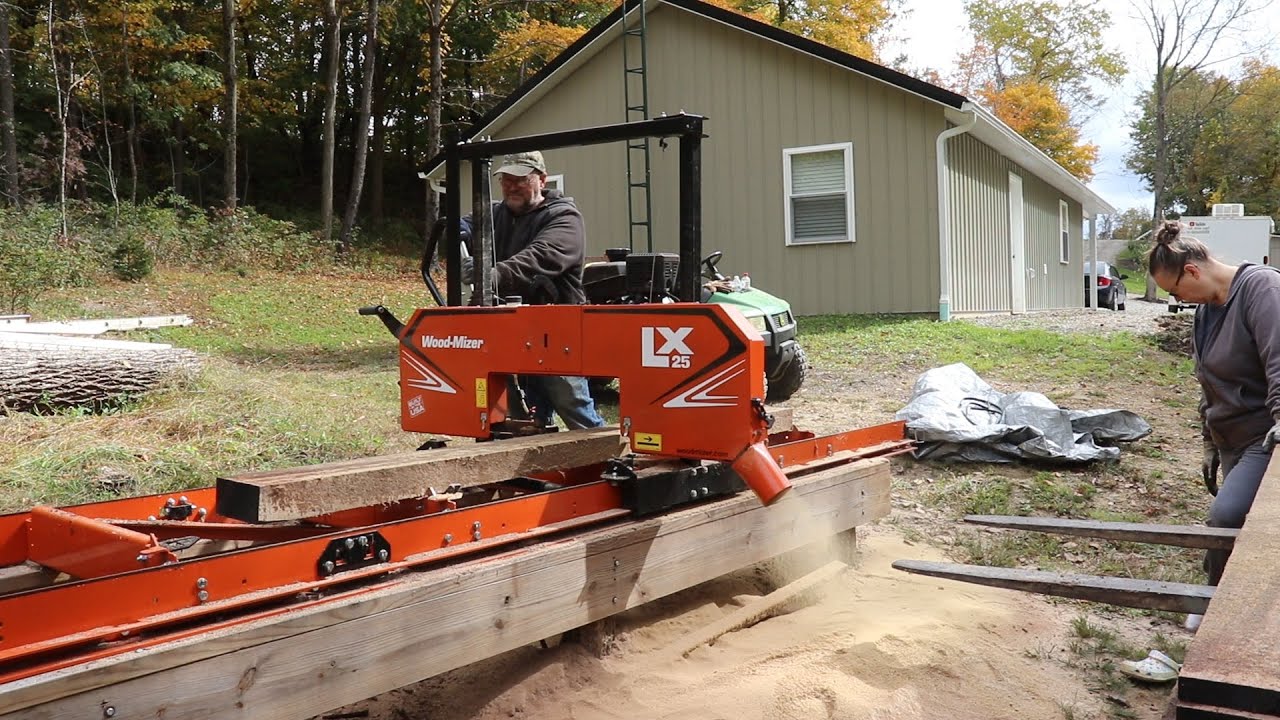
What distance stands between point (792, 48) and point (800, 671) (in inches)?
479

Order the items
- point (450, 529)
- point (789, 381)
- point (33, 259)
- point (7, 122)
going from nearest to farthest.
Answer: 1. point (450, 529)
2. point (789, 381)
3. point (33, 259)
4. point (7, 122)

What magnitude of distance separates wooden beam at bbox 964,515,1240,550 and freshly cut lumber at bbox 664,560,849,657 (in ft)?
3.25

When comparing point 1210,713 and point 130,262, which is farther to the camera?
point 130,262

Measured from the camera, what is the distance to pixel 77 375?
6664 mm

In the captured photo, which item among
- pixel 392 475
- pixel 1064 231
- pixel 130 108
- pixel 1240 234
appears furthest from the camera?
pixel 130 108

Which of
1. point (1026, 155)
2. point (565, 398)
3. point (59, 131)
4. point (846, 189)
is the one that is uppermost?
point (59, 131)

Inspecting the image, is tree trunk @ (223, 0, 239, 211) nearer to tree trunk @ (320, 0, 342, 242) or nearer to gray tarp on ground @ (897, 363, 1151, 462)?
tree trunk @ (320, 0, 342, 242)

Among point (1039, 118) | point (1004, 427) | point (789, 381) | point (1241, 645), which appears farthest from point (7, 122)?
point (1039, 118)

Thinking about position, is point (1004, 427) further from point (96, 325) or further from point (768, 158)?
point (96, 325)

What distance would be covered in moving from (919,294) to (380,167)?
21615 mm

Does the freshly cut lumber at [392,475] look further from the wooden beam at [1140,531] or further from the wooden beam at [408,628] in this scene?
the wooden beam at [1140,531]

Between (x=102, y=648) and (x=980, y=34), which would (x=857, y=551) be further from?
(x=980, y=34)

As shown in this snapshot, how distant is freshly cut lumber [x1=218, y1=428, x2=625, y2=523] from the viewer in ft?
9.11

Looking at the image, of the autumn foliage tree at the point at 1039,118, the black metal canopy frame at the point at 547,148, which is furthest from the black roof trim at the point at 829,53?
the autumn foliage tree at the point at 1039,118
